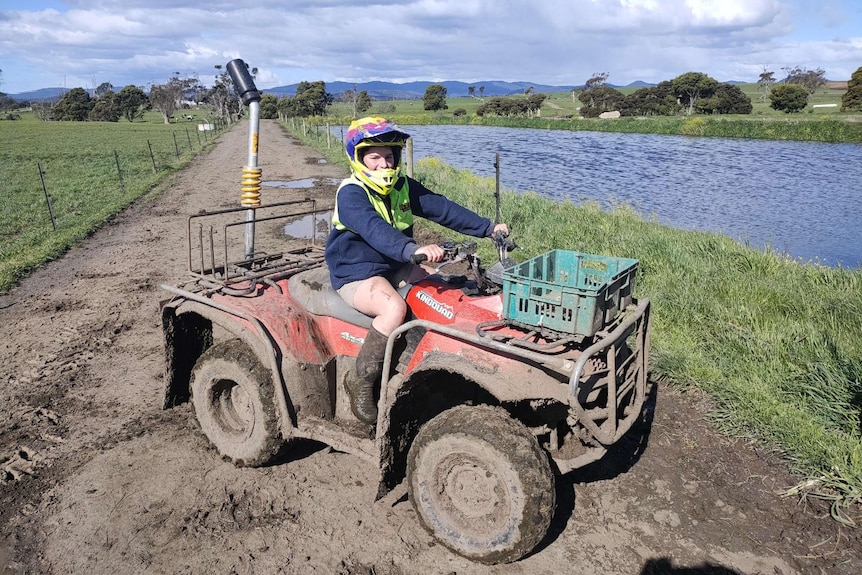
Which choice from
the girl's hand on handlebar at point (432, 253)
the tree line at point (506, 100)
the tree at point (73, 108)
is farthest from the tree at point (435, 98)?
the girl's hand on handlebar at point (432, 253)

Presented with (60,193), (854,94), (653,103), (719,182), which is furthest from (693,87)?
(60,193)

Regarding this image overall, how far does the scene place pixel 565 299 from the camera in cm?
277

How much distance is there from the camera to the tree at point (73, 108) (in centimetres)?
8731

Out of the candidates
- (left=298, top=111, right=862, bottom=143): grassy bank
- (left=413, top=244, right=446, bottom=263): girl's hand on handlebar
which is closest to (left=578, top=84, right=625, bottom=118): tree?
(left=298, top=111, right=862, bottom=143): grassy bank

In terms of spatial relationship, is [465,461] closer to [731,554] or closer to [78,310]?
[731,554]

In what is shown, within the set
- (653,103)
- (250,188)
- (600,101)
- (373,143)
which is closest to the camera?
(373,143)

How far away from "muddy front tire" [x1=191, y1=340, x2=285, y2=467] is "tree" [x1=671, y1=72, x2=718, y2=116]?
245 ft

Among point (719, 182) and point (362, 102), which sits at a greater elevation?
point (362, 102)

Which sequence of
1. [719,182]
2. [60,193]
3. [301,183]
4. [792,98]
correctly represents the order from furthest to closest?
[792,98] → [719,182] → [301,183] → [60,193]

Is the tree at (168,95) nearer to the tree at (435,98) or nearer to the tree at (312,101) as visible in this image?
the tree at (312,101)

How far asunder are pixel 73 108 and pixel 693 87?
3271 inches

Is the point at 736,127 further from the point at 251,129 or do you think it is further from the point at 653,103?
the point at 251,129

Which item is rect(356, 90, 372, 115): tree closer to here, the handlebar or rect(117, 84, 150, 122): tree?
rect(117, 84, 150, 122): tree

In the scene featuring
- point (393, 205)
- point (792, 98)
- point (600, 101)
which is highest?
point (600, 101)
